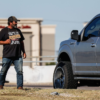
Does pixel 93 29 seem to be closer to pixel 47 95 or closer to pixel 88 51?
pixel 88 51

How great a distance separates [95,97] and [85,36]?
196 centimetres

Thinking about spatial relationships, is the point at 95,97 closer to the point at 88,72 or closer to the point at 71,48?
the point at 88,72

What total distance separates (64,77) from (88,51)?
1.09m

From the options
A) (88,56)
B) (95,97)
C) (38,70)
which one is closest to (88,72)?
(88,56)

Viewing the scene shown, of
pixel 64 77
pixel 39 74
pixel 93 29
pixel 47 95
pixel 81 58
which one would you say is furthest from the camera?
pixel 39 74

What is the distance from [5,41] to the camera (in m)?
9.24

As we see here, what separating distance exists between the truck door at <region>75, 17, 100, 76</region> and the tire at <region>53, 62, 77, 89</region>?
0.78 ft

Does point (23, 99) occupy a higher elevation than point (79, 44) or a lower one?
lower

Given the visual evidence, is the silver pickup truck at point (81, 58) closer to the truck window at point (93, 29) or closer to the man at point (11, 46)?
the truck window at point (93, 29)

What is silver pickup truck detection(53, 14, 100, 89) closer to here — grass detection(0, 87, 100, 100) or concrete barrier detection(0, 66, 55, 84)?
grass detection(0, 87, 100, 100)

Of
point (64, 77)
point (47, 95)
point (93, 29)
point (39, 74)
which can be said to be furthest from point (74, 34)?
point (39, 74)

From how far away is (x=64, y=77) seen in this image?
9.59 meters

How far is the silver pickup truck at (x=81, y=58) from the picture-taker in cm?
873

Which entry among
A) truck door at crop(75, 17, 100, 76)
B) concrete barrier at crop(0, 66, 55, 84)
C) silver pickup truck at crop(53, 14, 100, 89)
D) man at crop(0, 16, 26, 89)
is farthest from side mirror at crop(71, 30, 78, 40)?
concrete barrier at crop(0, 66, 55, 84)
